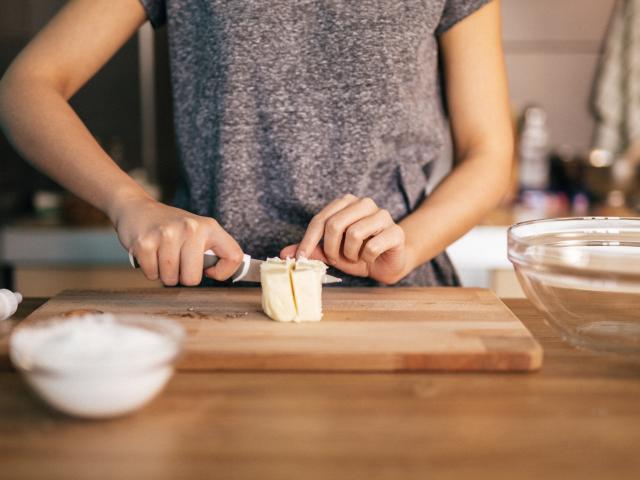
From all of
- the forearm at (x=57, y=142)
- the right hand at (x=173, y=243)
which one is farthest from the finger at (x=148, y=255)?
the forearm at (x=57, y=142)

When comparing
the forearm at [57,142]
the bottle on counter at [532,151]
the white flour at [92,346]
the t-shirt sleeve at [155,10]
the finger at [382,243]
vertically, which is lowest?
the bottle on counter at [532,151]

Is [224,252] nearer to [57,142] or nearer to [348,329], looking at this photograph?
[348,329]

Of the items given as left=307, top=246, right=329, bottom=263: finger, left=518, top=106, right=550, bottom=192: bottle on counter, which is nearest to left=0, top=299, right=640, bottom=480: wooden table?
left=307, top=246, right=329, bottom=263: finger

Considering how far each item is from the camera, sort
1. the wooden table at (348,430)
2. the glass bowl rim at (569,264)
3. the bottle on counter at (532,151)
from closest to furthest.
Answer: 1. the wooden table at (348,430)
2. the glass bowl rim at (569,264)
3. the bottle on counter at (532,151)

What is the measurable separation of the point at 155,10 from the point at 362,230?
0.53m

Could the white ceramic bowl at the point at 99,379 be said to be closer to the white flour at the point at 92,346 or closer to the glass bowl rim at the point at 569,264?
the white flour at the point at 92,346

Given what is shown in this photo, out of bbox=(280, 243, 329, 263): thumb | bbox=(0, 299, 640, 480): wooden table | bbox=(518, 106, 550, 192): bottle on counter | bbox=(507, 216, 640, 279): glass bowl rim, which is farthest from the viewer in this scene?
bbox=(518, 106, 550, 192): bottle on counter

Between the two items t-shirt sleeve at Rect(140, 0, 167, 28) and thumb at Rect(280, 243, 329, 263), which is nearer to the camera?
thumb at Rect(280, 243, 329, 263)

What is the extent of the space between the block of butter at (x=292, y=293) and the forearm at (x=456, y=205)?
0.76 feet

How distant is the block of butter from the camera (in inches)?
34.4

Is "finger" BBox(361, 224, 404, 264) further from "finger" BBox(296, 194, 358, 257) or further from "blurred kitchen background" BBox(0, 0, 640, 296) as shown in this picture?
"blurred kitchen background" BBox(0, 0, 640, 296)

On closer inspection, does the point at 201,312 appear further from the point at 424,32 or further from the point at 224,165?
the point at 424,32

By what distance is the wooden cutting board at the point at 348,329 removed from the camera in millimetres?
771

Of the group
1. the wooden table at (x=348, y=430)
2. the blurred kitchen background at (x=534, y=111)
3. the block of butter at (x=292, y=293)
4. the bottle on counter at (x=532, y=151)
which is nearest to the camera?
the wooden table at (x=348, y=430)
